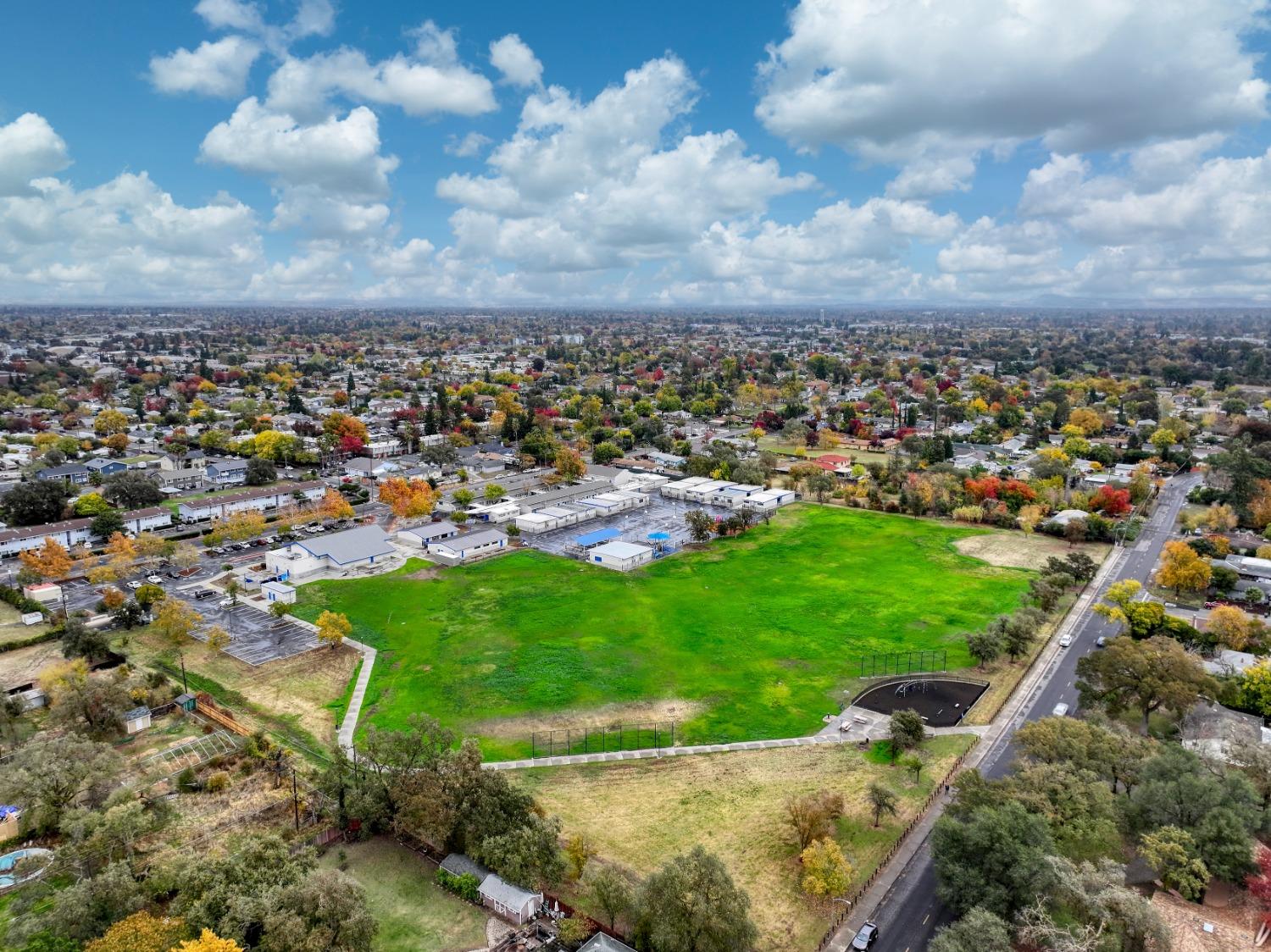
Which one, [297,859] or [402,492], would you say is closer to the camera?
[297,859]

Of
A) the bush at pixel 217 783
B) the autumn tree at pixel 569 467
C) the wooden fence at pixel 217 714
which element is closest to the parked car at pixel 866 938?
the bush at pixel 217 783

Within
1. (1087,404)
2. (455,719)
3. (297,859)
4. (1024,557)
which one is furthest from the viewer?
(1087,404)

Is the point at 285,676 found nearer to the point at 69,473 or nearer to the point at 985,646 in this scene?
the point at 985,646

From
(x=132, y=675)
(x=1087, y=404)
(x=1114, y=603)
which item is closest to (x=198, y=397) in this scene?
(x=132, y=675)

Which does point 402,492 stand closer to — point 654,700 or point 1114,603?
point 654,700

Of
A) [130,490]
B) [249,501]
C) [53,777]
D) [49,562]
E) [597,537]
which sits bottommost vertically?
[597,537]

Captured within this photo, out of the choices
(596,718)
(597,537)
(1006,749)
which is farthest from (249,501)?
(1006,749)

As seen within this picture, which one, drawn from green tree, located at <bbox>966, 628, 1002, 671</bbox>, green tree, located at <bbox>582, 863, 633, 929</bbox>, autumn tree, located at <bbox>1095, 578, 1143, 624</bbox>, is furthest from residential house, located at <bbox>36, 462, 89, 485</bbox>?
autumn tree, located at <bbox>1095, 578, 1143, 624</bbox>
